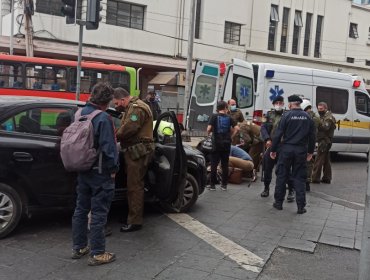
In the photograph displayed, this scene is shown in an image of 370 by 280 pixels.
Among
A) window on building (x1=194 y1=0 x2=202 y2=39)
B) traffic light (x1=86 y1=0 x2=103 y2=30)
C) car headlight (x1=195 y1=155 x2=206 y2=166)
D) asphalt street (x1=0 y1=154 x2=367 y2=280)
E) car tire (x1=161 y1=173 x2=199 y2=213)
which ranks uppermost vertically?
window on building (x1=194 y1=0 x2=202 y2=39)

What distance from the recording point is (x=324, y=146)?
9992mm

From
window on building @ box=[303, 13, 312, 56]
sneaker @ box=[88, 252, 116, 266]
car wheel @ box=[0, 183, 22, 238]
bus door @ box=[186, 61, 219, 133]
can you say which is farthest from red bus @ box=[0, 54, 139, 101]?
window on building @ box=[303, 13, 312, 56]

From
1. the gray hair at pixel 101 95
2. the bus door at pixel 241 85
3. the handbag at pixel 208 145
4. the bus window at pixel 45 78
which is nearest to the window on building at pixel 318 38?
the bus window at pixel 45 78

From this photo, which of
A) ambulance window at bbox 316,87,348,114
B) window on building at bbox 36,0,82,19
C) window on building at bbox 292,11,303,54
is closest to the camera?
ambulance window at bbox 316,87,348,114

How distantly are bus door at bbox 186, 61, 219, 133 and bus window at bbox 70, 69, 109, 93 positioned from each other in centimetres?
463

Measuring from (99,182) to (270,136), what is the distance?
17.0 feet

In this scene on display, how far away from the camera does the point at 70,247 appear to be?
5.03 meters

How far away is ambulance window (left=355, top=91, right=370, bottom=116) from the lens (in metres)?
14.1

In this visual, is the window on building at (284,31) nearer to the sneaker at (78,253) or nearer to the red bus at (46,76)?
the red bus at (46,76)

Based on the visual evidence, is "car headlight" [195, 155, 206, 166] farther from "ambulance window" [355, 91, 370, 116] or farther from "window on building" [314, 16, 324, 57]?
"window on building" [314, 16, 324, 57]

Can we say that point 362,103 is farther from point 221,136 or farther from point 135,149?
point 135,149

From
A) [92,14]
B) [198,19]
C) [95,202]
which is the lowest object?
[95,202]

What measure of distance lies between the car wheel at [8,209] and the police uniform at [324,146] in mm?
6623

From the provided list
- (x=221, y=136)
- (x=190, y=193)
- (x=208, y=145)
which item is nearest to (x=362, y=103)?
(x=208, y=145)
